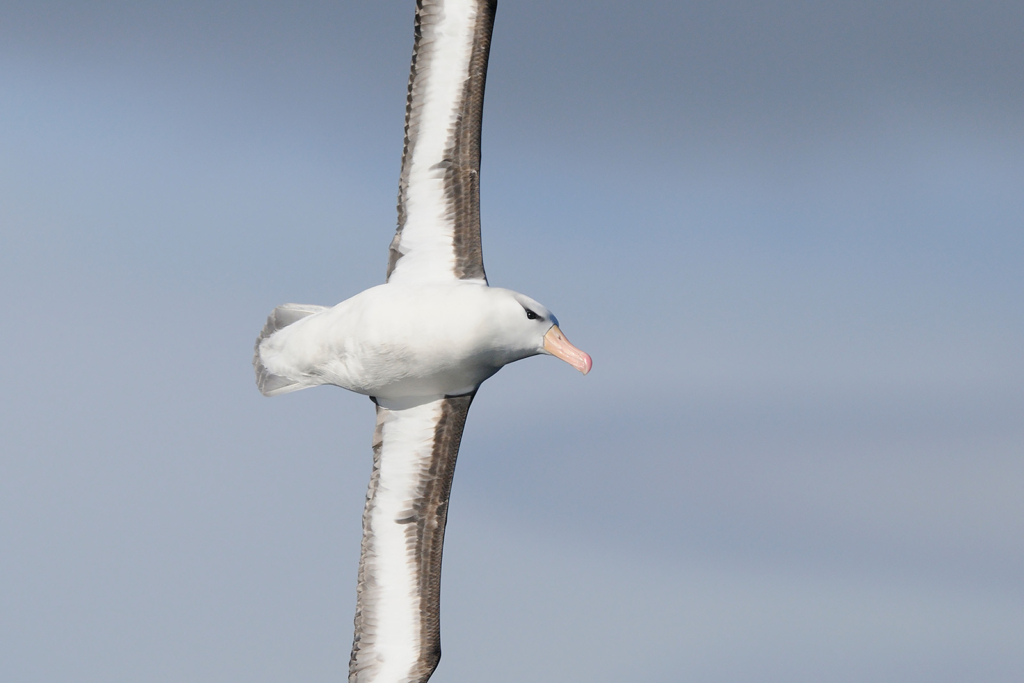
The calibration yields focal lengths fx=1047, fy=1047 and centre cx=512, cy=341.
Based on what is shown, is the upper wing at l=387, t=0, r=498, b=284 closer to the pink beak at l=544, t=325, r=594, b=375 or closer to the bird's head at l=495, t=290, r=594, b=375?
the bird's head at l=495, t=290, r=594, b=375

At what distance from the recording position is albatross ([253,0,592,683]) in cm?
1177

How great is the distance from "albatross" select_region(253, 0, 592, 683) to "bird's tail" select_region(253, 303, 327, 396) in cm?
2

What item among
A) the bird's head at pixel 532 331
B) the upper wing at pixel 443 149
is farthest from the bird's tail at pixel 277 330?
the bird's head at pixel 532 331

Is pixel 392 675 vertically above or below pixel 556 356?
below

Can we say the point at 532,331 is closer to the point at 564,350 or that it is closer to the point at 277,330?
the point at 564,350

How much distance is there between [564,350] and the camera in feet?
39.4

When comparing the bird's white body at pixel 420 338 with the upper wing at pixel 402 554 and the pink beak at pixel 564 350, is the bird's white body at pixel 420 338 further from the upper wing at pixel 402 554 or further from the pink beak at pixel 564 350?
the upper wing at pixel 402 554

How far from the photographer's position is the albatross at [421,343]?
11773mm

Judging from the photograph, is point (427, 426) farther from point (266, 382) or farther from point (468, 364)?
point (266, 382)

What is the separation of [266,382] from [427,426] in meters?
2.14

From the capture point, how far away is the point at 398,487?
13.1 m

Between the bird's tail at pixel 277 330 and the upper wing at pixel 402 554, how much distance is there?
1249mm

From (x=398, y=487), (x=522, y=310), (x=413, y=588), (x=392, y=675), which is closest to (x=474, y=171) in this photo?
(x=522, y=310)

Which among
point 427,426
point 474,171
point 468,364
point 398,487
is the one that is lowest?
point 398,487
